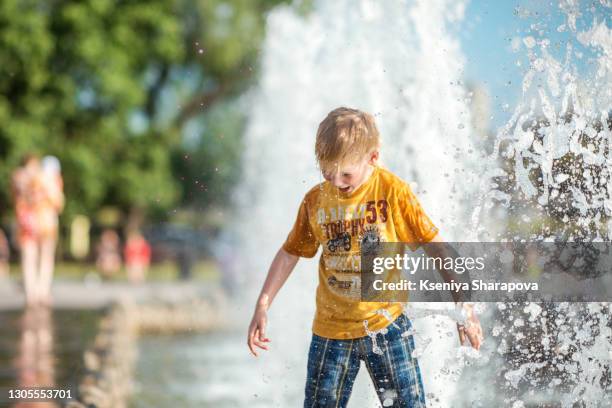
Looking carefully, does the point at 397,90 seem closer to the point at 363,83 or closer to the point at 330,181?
the point at 363,83

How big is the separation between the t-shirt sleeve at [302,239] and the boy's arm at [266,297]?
28 millimetres

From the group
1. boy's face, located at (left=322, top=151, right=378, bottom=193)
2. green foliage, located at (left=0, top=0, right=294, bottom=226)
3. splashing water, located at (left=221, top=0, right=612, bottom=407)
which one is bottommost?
boy's face, located at (left=322, top=151, right=378, bottom=193)

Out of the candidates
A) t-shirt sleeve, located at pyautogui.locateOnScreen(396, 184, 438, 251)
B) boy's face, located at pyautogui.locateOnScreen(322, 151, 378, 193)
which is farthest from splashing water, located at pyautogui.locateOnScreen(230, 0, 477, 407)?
boy's face, located at pyautogui.locateOnScreen(322, 151, 378, 193)

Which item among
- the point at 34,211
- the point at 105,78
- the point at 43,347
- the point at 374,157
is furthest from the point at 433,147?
the point at 105,78

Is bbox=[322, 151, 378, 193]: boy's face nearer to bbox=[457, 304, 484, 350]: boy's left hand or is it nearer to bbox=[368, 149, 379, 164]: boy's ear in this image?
bbox=[368, 149, 379, 164]: boy's ear

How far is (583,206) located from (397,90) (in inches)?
113

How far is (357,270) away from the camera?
3133mm

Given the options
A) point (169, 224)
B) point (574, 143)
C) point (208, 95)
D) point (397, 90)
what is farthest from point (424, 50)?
point (169, 224)

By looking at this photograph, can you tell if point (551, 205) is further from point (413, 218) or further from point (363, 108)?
point (363, 108)

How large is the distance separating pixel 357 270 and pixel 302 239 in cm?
28

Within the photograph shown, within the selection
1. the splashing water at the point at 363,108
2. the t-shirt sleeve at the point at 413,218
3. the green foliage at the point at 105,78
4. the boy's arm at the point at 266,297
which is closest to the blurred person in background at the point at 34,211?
the splashing water at the point at 363,108

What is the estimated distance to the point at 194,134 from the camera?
119ft

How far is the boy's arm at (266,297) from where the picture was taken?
3.26 m

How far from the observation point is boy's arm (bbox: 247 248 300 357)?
3258 mm
